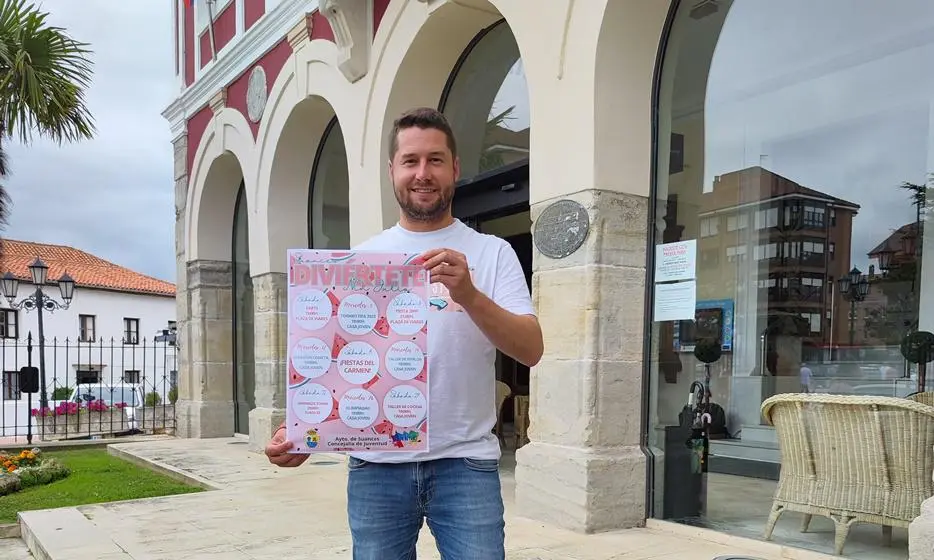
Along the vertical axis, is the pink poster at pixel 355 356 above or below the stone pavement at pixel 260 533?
above

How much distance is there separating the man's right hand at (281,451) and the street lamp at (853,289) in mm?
5851

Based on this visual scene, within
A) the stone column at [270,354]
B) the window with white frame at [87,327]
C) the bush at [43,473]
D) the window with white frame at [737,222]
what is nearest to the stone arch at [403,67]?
the stone column at [270,354]

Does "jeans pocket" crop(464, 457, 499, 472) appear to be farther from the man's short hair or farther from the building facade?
the building facade

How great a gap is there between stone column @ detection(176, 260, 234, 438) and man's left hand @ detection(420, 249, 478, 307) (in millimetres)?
11074

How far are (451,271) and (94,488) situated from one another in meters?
7.30

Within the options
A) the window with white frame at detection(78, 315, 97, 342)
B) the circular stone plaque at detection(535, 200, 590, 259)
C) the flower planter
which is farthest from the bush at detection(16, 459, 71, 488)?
the window with white frame at detection(78, 315, 97, 342)

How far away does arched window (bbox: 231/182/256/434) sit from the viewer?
11.8m

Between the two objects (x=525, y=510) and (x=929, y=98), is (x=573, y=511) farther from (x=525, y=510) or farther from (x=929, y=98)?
(x=929, y=98)

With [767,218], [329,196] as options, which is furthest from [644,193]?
[329,196]

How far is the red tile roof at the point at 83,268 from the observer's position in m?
33.4

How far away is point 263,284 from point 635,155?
607cm

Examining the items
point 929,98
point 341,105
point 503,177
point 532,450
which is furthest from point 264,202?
point 929,98

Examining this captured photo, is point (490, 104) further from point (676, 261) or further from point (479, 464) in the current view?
point (479, 464)

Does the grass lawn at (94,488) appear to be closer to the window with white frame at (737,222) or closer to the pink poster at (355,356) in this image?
the pink poster at (355,356)
